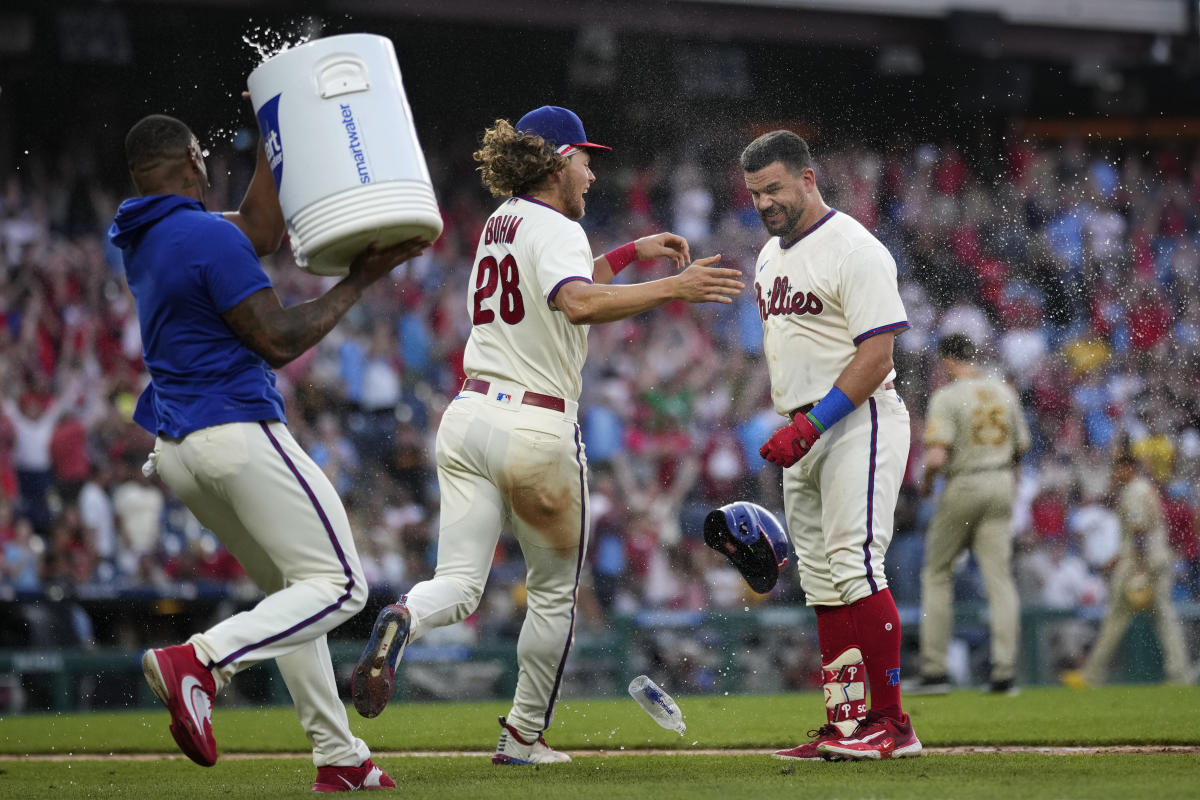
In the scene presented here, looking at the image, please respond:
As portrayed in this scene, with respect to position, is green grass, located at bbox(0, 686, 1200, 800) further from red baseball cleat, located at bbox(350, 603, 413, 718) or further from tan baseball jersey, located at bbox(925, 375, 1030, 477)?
tan baseball jersey, located at bbox(925, 375, 1030, 477)

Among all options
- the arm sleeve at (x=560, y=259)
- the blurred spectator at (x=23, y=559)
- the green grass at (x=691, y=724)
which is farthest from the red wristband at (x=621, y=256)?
the blurred spectator at (x=23, y=559)

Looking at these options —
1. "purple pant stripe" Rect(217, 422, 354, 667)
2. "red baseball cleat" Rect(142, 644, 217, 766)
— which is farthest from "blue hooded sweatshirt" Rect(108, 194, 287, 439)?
"red baseball cleat" Rect(142, 644, 217, 766)

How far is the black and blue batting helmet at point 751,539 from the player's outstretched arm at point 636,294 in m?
1.01

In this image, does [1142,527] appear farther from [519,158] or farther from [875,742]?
[519,158]

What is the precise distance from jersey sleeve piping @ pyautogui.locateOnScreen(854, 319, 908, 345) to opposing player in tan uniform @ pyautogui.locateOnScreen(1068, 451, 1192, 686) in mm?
5783

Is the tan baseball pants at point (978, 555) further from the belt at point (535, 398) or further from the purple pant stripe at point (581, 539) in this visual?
the belt at point (535, 398)

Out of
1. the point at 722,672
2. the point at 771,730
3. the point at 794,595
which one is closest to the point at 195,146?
the point at 771,730

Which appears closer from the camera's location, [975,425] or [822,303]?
[822,303]

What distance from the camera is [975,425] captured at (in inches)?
357

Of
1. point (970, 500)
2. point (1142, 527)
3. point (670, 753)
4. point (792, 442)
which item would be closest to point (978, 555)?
point (970, 500)

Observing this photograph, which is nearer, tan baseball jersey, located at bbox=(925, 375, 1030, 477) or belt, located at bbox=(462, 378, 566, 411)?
belt, located at bbox=(462, 378, 566, 411)

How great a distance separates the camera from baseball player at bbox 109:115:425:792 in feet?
13.6

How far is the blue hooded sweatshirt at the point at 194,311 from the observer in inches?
165

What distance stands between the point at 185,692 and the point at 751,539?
2.38m
